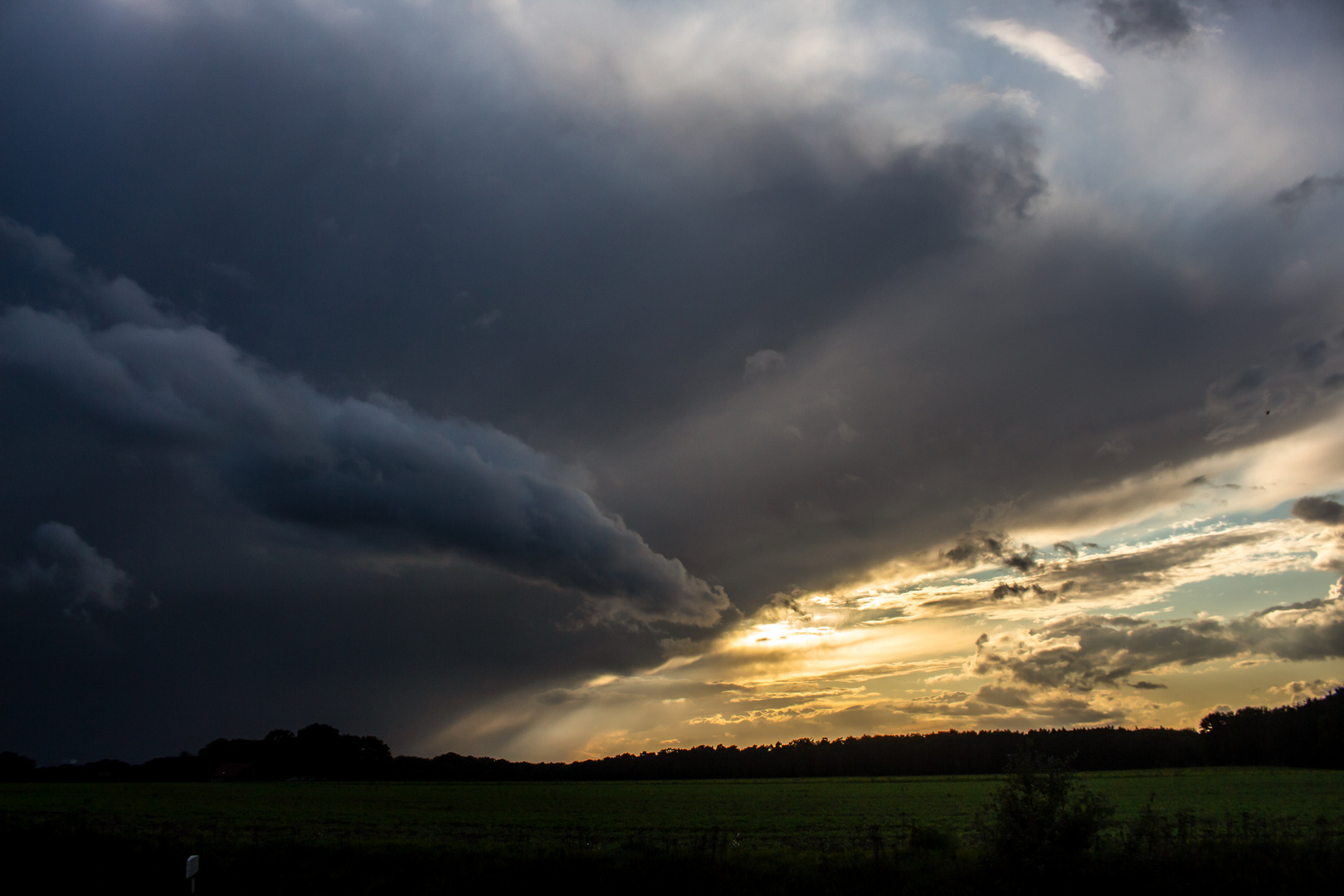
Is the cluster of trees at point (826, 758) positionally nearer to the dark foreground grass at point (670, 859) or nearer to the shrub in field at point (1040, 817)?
the dark foreground grass at point (670, 859)

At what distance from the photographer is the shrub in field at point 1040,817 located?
21.3 m

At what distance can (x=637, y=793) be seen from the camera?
99.1 meters

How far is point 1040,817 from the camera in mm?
21375

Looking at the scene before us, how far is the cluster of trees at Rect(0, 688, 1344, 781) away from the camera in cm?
14888

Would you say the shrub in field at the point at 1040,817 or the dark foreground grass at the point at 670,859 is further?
the dark foreground grass at the point at 670,859

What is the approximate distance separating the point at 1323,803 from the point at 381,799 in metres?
91.0

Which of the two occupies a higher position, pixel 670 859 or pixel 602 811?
pixel 670 859

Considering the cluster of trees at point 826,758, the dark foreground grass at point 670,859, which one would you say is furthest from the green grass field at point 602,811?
the cluster of trees at point 826,758

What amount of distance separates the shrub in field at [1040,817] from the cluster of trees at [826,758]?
465ft

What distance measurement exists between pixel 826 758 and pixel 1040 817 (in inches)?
6673

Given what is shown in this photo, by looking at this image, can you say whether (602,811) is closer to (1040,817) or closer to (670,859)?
(670,859)

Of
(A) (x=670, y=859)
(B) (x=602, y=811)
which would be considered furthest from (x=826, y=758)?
(A) (x=670, y=859)

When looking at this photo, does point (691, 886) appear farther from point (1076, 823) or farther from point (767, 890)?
point (1076, 823)

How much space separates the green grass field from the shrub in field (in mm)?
5243
